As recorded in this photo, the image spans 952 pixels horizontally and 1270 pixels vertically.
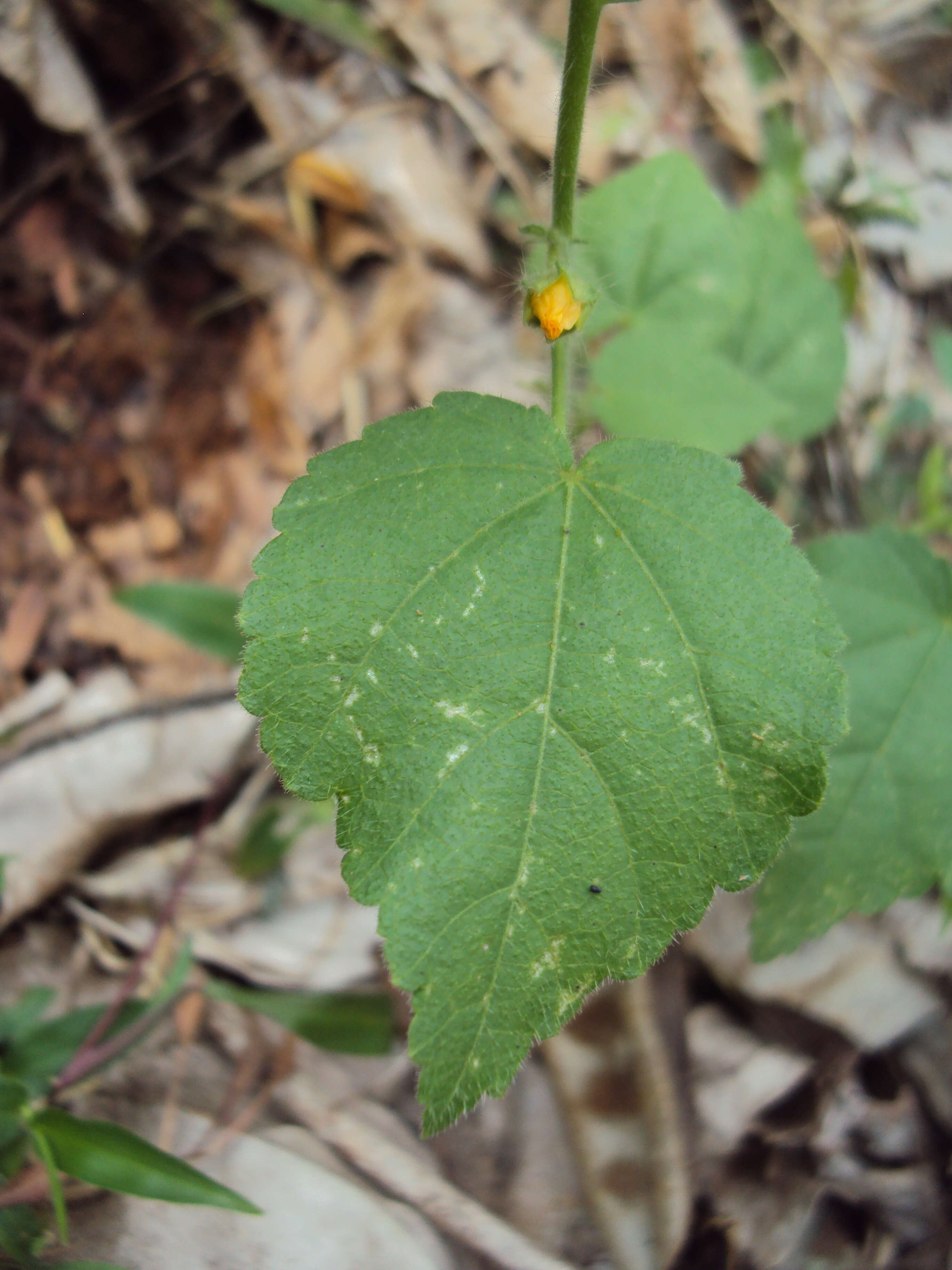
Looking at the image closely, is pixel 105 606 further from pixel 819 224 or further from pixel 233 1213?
pixel 819 224

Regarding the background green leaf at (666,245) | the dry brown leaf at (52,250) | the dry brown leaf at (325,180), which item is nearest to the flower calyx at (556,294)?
the background green leaf at (666,245)

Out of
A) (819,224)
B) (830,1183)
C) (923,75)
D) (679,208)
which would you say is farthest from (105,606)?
(923,75)

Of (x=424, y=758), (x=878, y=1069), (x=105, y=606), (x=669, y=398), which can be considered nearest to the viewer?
(x=424, y=758)

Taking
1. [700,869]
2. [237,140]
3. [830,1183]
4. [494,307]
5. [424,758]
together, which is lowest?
[830,1183]

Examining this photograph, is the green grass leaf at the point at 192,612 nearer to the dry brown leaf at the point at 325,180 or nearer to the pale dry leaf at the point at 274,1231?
the pale dry leaf at the point at 274,1231

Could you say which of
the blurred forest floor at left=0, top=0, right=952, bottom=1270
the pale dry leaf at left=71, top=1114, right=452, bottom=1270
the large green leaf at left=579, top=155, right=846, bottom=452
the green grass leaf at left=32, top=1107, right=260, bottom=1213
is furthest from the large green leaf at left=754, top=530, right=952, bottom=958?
the green grass leaf at left=32, top=1107, right=260, bottom=1213

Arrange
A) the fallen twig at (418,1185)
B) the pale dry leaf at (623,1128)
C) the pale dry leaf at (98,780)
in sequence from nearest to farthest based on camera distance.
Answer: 1. the fallen twig at (418,1185)
2. the pale dry leaf at (623,1128)
3. the pale dry leaf at (98,780)

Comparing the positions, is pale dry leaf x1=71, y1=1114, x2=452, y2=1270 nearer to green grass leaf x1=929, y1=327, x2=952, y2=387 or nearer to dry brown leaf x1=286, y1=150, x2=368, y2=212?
green grass leaf x1=929, y1=327, x2=952, y2=387
